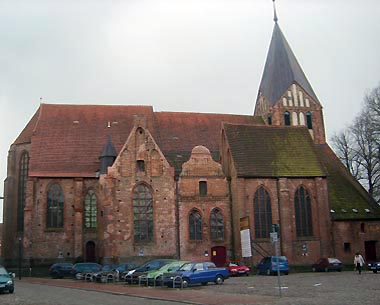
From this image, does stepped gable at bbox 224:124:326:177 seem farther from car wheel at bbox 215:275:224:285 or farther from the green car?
car wheel at bbox 215:275:224:285

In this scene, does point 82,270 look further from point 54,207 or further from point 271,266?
point 271,266

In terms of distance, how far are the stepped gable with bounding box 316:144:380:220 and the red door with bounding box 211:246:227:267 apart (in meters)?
10.5

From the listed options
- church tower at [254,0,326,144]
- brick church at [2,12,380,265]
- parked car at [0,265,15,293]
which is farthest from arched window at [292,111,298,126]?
parked car at [0,265,15,293]

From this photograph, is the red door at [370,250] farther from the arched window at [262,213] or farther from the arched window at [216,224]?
the arched window at [216,224]

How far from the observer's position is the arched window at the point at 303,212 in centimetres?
4488

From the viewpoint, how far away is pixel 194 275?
91.7 ft

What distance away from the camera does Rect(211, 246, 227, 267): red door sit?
43.6 metres

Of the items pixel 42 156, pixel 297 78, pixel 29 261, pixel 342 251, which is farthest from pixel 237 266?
pixel 297 78

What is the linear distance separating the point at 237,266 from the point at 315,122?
80.5 feet

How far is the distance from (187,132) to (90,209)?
13.1m

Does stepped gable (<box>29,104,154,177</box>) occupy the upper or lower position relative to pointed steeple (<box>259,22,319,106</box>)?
lower

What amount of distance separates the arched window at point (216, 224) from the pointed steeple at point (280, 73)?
17.2 m

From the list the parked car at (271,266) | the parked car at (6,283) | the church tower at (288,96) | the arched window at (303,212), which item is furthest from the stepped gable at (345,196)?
the parked car at (6,283)

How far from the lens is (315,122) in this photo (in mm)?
57094
